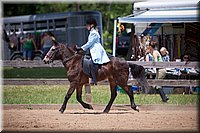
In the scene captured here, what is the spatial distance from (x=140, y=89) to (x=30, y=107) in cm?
372

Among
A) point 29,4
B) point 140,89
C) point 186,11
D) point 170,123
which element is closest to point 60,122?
point 170,123

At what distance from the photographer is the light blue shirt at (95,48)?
39.8 feet

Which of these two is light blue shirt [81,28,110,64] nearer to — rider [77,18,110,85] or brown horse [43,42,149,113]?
rider [77,18,110,85]

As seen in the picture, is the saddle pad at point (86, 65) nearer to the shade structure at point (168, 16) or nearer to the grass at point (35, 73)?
the shade structure at point (168, 16)

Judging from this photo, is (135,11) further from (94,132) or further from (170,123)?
(94,132)

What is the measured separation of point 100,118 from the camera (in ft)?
36.9

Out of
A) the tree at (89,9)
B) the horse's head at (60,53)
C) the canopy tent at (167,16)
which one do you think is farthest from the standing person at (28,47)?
the horse's head at (60,53)

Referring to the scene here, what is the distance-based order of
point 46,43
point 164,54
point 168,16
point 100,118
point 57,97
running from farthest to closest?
point 46,43 < point 168,16 < point 164,54 < point 57,97 < point 100,118

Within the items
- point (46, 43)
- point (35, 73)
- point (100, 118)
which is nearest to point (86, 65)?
point (100, 118)

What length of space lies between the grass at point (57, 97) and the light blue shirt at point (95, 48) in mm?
2171

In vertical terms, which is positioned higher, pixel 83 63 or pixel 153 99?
pixel 83 63

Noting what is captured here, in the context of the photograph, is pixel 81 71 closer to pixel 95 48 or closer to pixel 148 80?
pixel 95 48

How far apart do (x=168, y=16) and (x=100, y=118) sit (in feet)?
19.8

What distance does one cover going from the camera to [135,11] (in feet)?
59.1
